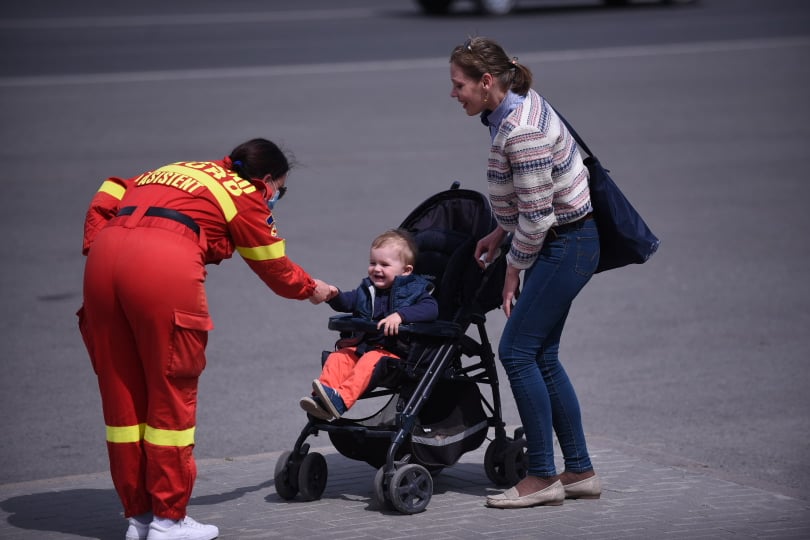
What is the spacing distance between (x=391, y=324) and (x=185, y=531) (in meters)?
1.26

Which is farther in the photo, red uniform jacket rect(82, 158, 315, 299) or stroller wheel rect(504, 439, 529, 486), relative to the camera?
stroller wheel rect(504, 439, 529, 486)

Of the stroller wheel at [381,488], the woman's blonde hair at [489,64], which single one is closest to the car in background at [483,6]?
the woman's blonde hair at [489,64]

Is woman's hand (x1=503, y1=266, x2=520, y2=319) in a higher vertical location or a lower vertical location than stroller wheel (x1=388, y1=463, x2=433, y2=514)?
higher

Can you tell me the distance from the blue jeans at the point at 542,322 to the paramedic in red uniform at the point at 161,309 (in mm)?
1130

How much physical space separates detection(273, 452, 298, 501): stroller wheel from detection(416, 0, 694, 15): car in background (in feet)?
77.9

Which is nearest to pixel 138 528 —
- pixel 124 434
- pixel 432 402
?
pixel 124 434

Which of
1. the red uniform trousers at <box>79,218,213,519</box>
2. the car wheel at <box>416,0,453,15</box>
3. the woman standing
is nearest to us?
the red uniform trousers at <box>79,218,213,519</box>

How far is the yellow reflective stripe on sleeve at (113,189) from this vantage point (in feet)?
17.5

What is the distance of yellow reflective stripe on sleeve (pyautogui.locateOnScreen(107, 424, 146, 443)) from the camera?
4.98 meters

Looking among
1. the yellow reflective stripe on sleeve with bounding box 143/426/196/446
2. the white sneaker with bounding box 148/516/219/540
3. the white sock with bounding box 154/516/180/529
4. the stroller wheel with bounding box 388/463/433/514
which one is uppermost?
the yellow reflective stripe on sleeve with bounding box 143/426/196/446

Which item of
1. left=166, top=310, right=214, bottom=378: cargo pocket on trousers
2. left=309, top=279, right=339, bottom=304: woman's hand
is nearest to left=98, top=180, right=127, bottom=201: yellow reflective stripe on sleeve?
left=166, top=310, right=214, bottom=378: cargo pocket on trousers

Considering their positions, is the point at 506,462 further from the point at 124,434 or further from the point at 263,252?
the point at 124,434

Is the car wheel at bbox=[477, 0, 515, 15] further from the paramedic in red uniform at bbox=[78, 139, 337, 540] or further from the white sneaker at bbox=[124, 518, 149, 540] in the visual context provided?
the white sneaker at bbox=[124, 518, 149, 540]

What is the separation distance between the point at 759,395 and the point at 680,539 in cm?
270
